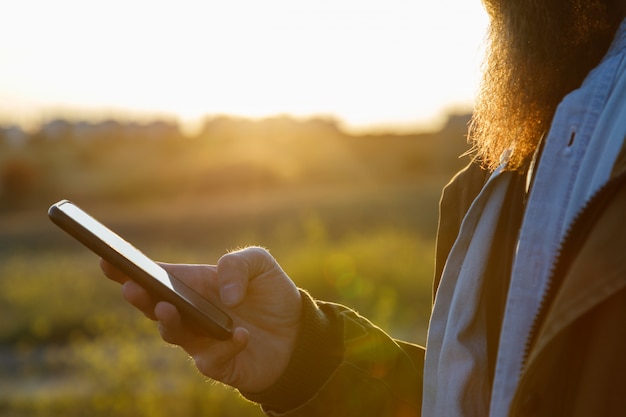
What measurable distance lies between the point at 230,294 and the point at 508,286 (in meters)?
0.64

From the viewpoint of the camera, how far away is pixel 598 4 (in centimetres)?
173

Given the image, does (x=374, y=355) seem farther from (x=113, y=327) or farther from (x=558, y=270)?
(x=113, y=327)

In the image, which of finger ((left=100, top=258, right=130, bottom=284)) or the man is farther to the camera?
finger ((left=100, top=258, right=130, bottom=284))

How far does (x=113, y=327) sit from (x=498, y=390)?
8699mm

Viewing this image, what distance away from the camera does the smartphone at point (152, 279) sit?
181 cm

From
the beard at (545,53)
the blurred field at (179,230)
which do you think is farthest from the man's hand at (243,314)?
the blurred field at (179,230)

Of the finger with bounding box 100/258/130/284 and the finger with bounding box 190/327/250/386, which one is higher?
the finger with bounding box 100/258/130/284

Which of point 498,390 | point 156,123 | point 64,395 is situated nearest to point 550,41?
point 498,390

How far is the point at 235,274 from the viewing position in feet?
6.31

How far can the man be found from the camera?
1226 millimetres

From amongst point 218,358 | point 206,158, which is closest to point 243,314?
point 218,358

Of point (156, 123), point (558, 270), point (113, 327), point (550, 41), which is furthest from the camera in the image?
point (156, 123)

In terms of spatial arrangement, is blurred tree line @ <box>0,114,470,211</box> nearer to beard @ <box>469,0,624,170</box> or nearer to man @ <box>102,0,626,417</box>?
man @ <box>102,0,626,417</box>

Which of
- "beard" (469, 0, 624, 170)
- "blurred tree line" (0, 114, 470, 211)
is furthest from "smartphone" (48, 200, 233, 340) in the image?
"blurred tree line" (0, 114, 470, 211)
